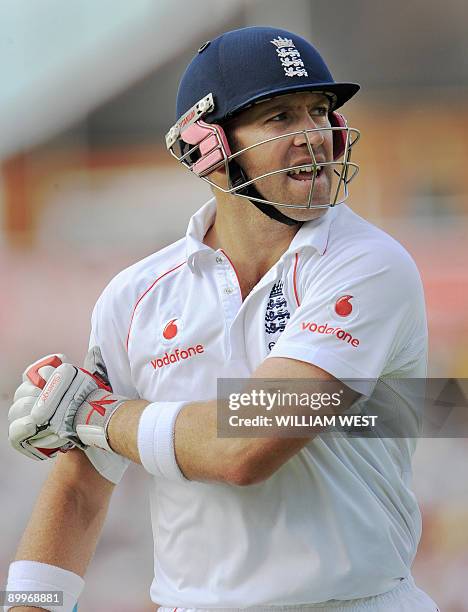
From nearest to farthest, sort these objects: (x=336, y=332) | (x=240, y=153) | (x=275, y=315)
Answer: (x=336, y=332) → (x=275, y=315) → (x=240, y=153)

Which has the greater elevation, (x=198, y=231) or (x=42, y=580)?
(x=198, y=231)

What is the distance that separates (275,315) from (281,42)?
50 centimetres

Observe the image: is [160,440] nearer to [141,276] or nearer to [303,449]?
[303,449]

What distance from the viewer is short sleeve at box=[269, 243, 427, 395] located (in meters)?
1.51

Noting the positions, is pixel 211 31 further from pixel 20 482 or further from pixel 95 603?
pixel 95 603

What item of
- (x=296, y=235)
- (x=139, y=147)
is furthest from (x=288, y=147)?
(x=139, y=147)

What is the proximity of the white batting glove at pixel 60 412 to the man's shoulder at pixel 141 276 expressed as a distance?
18cm

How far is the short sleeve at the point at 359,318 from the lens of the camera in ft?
4.95

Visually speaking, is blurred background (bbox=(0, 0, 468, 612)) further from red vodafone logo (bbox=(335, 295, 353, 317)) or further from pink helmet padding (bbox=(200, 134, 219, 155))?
red vodafone logo (bbox=(335, 295, 353, 317))

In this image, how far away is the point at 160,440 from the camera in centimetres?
156

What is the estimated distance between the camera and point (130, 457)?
1.62 m

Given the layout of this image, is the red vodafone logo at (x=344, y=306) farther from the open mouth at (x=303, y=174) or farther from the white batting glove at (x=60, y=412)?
the white batting glove at (x=60, y=412)

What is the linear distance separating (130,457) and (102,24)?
2432 millimetres

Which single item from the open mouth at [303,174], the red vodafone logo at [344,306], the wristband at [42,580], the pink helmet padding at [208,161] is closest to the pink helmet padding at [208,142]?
the pink helmet padding at [208,161]
